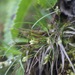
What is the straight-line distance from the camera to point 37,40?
45.6 inches

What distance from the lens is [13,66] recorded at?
126cm

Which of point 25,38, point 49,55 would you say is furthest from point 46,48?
point 25,38

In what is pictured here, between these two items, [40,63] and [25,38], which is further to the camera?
[25,38]

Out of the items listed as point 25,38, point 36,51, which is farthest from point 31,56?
point 25,38

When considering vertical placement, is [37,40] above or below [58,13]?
below

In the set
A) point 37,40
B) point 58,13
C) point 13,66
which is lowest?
point 13,66

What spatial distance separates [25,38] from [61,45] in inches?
9.1

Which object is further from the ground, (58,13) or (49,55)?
(58,13)

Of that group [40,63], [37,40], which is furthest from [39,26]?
[40,63]

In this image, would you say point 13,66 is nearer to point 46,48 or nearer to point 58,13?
point 46,48

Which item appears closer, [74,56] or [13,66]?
[74,56]

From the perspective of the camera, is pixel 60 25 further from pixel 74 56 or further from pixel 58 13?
pixel 74 56

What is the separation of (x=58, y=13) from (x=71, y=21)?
0.07m

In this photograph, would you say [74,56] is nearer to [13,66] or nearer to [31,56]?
[31,56]
